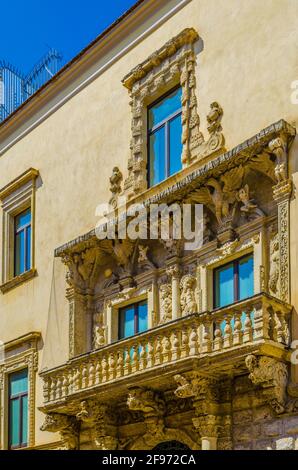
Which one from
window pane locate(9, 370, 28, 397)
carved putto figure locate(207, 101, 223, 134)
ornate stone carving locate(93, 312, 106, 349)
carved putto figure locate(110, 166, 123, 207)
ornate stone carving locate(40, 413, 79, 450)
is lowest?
ornate stone carving locate(40, 413, 79, 450)

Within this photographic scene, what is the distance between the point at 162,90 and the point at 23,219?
5.19 meters

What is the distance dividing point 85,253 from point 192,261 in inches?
102

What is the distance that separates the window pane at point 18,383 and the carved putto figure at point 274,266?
6905 millimetres

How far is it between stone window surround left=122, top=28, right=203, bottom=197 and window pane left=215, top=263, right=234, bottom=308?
2001 millimetres

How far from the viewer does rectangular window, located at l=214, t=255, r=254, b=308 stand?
14914 mm

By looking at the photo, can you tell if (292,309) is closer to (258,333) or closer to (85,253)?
(258,333)

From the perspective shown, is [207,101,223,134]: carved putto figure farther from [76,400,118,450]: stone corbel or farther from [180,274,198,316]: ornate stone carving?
[76,400,118,450]: stone corbel

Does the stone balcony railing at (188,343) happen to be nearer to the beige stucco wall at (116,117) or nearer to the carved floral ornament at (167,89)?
the beige stucco wall at (116,117)

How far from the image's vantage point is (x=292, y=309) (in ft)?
45.1

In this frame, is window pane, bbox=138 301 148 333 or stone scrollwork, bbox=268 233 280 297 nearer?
stone scrollwork, bbox=268 233 280 297

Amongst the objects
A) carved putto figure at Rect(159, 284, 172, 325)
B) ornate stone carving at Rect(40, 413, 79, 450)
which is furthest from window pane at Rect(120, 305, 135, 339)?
ornate stone carving at Rect(40, 413, 79, 450)

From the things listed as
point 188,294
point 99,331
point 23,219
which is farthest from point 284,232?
point 23,219

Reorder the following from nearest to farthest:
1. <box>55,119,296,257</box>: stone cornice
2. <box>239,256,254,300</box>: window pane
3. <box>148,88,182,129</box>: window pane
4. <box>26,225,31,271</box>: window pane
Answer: <box>55,119,296,257</box>: stone cornice, <box>239,256,254,300</box>: window pane, <box>148,88,182,129</box>: window pane, <box>26,225,31,271</box>: window pane

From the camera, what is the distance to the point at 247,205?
1495cm
